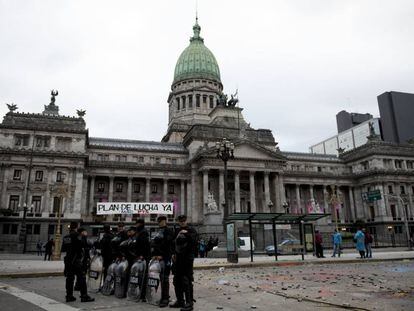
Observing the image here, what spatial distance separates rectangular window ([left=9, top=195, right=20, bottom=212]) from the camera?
174ft

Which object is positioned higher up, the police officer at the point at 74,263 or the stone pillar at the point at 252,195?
the stone pillar at the point at 252,195

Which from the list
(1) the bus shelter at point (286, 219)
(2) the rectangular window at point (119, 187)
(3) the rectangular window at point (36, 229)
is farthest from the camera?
(2) the rectangular window at point (119, 187)

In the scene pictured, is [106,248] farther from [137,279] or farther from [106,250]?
[137,279]

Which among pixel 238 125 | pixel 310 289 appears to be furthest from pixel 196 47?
pixel 310 289

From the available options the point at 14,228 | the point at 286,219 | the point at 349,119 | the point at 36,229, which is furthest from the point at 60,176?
the point at 349,119

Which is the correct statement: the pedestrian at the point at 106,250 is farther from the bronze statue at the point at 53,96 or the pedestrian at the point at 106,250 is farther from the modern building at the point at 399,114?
the modern building at the point at 399,114

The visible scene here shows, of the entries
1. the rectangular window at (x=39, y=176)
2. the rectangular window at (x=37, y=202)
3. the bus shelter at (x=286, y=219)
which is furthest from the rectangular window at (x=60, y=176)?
the bus shelter at (x=286, y=219)

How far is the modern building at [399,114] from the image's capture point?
107 meters

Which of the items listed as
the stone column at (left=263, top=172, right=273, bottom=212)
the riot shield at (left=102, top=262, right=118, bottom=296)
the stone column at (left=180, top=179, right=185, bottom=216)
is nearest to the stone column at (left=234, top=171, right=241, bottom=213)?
the stone column at (left=263, top=172, right=273, bottom=212)

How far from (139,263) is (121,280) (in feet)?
3.61

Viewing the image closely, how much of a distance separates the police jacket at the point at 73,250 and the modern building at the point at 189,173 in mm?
27676

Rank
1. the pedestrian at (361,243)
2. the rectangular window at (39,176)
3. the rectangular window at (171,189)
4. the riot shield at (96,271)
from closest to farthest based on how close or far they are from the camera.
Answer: the riot shield at (96,271) < the pedestrian at (361,243) < the rectangular window at (39,176) < the rectangular window at (171,189)

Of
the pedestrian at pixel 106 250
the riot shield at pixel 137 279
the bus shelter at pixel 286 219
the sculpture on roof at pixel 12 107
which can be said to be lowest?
the riot shield at pixel 137 279

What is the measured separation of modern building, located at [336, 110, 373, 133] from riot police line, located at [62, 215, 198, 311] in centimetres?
14125
